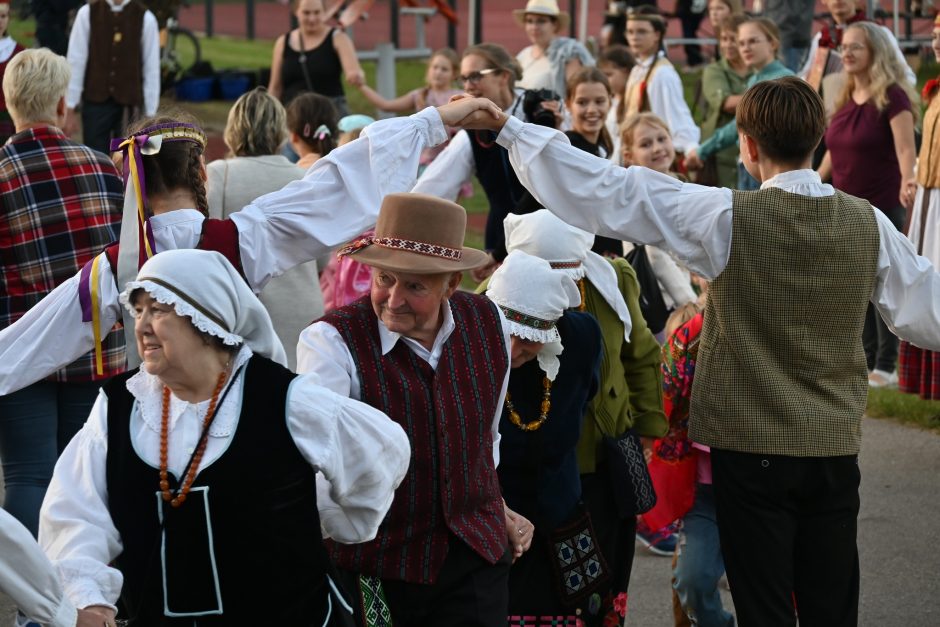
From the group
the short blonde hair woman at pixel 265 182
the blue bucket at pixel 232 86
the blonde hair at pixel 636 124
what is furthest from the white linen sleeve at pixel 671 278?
the blue bucket at pixel 232 86

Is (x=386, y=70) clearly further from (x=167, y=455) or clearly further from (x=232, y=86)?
(x=167, y=455)

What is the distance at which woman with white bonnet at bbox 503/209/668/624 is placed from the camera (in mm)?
4512

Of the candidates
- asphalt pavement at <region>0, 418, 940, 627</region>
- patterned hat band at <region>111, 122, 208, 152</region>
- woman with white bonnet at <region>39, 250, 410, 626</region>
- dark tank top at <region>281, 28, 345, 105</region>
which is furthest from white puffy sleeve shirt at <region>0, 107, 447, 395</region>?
dark tank top at <region>281, 28, 345, 105</region>

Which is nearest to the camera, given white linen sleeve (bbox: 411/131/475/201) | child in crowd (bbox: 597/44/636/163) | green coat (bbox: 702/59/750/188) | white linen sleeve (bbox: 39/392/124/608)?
white linen sleeve (bbox: 39/392/124/608)

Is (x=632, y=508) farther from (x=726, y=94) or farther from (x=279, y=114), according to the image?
(x=726, y=94)

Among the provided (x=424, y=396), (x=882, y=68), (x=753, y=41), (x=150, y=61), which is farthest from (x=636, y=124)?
(x=150, y=61)

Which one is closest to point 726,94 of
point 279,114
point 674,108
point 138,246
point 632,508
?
point 674,108

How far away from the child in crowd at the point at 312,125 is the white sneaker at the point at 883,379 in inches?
145

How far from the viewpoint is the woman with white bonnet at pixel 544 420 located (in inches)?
161

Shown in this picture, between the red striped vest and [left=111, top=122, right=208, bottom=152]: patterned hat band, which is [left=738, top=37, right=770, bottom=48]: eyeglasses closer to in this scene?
[left=111, top=122, right=208, bottom=152]: patterned hat band

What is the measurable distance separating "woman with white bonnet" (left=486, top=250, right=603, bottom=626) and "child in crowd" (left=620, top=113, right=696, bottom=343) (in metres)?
2.32

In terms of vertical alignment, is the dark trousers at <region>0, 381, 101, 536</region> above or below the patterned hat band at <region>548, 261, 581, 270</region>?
below

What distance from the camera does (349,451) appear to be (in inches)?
120

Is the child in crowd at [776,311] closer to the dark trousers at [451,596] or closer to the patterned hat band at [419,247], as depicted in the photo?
the patterned hat band at [419,247]
